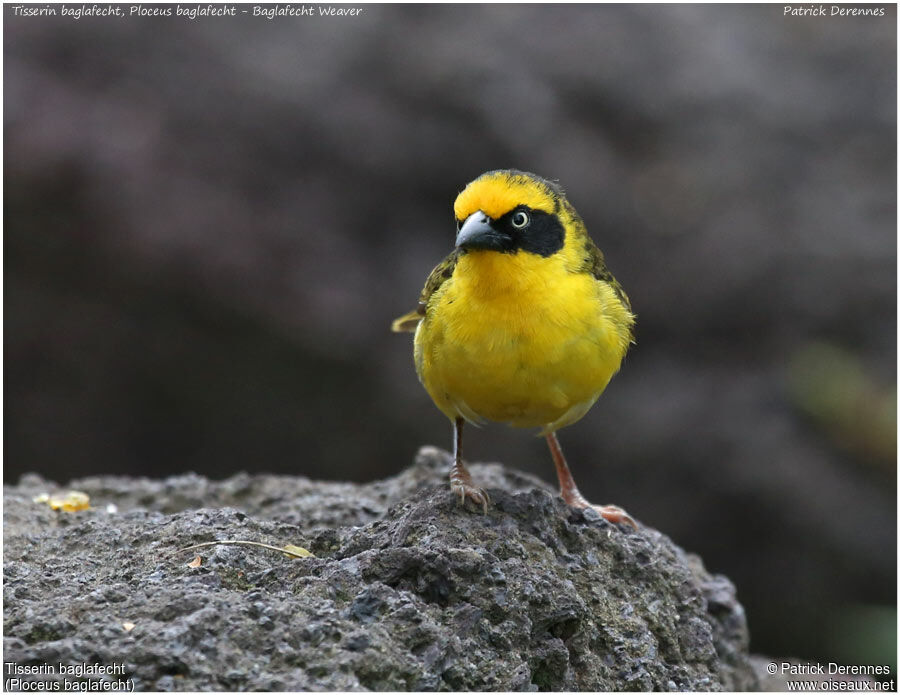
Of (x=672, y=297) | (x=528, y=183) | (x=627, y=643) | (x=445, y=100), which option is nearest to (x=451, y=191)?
(x=445, y=100)

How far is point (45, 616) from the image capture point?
3.06 meters

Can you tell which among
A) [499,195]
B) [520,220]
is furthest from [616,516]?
[499,195]

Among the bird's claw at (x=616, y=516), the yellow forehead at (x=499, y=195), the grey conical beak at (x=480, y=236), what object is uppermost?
the yellow forehead at (x=499, y=195)

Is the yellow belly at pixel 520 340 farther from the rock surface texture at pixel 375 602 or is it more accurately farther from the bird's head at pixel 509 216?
the rock surface texture at pixel 375 602

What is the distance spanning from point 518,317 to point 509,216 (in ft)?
1.28

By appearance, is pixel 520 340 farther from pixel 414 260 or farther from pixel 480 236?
pixel 414 260

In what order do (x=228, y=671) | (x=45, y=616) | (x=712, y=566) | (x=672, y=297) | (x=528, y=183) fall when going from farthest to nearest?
(x=672, y=297)
(x=712, y=566)
(x=528, y=183)
(x=45, y=616)
(x=228, y=671)

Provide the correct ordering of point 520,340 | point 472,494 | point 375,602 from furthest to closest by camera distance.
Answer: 1. point 520,340
2. point 472,494
3. point 375,602

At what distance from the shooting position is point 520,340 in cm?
409

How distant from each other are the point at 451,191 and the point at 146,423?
9.95 feet

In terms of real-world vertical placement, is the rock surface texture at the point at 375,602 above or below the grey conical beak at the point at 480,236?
below

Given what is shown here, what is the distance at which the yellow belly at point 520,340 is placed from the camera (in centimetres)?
411

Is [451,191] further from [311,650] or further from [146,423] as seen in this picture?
[311,650]

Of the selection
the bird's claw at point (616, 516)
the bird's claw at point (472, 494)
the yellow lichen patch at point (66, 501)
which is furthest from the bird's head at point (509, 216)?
the yellow lichen patch at point (66, 501)
